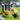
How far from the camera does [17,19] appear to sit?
0.70 metres

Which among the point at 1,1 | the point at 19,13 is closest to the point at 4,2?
the point at 1,1

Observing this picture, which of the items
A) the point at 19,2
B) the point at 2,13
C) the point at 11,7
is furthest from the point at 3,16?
the point at 19,2

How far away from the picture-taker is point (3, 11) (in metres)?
0.71

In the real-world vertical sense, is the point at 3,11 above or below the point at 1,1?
below

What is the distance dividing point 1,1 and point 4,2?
4cm

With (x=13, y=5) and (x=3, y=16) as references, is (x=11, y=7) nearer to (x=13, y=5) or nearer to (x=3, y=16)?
(x=13, y=5)

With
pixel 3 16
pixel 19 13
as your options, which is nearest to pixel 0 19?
pixel 3 16

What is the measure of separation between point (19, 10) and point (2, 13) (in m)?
0.24

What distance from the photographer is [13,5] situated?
710 mm

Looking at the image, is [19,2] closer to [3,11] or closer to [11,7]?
[11,7]

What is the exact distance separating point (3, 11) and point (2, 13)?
3cm

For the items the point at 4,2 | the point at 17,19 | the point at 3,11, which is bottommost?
the point at 17,19

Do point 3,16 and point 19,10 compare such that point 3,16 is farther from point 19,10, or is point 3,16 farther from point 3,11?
point 19,10

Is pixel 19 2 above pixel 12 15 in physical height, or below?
above
